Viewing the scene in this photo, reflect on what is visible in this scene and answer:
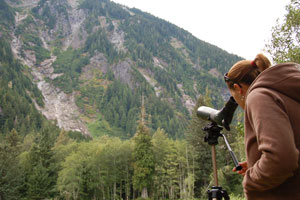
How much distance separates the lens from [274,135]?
149 cm

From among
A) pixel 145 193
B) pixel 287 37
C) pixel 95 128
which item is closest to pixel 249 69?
pixel 287 37

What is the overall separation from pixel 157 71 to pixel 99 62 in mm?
44643

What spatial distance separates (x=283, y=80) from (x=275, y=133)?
Result: 0.37 meters

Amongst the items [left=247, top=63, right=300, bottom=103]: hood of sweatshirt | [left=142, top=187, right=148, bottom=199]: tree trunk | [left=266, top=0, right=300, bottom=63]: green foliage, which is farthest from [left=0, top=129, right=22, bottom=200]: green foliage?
[left=247, top=63, right=300, bottom=103]: hood of sweatshirt

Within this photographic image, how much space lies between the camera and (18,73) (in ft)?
463

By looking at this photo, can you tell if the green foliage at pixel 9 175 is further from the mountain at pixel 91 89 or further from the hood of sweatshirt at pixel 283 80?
the mountain at pixel 91 89

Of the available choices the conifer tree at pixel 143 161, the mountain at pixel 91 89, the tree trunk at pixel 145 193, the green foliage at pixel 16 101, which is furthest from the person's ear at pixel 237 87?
the mountain at pixel 91 89

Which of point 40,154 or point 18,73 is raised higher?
point 40,154

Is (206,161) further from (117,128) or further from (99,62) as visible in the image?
(99,62)

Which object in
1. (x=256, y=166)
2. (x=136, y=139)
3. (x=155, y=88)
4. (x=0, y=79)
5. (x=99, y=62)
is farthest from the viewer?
(x=99, y=62)

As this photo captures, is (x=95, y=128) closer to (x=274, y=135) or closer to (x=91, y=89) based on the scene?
(x=91, y=89)

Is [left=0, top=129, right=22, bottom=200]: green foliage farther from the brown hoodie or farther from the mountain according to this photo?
the mountain

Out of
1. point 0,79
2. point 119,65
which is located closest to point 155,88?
point 119,65

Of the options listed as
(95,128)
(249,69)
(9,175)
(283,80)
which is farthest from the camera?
(95,128)
